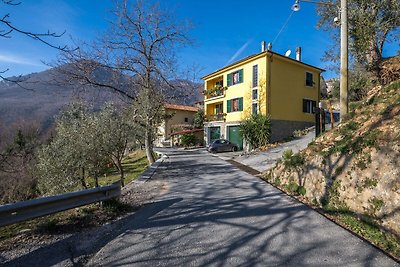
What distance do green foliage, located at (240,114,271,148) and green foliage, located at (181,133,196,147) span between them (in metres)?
16.7

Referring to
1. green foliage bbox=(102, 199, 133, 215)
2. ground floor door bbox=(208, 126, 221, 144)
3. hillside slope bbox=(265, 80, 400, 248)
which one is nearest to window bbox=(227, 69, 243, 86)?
ground floor door bbox=(208, 126, 221, 144)

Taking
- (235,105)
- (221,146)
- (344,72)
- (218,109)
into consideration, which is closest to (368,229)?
(344,72)

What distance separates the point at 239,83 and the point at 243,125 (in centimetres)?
703

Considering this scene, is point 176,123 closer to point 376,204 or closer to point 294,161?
point 294,161

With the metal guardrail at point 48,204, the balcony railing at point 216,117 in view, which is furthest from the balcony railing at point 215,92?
the metal guardrail at point 48,204

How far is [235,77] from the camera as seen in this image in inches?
1188

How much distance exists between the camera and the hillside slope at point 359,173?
437 centimetres

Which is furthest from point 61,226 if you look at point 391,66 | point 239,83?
point 239,83

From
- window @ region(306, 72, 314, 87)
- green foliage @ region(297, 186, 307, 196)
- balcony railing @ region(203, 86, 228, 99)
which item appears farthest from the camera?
balcony railing @ region(203, 86, 228, 99)

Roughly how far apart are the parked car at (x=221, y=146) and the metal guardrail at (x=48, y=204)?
20.8m

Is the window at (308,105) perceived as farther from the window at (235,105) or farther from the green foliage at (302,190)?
the green foliage at (302,190)

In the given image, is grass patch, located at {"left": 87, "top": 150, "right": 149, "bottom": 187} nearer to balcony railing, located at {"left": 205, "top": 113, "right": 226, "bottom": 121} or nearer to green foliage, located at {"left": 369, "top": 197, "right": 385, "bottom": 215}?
green foliage, located at {"left": 369, "top": 197, "right": 385, "bottom": 215}

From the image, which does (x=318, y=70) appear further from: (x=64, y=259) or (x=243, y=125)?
A: (x=64, y=259)

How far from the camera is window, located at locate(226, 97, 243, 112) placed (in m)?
29.0
